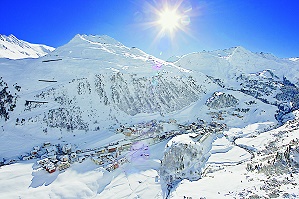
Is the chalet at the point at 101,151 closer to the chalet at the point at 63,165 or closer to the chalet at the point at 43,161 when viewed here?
the chalet at the point at 63,165

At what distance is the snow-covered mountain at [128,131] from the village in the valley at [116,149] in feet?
0.71

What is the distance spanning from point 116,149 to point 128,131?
28.1 ft

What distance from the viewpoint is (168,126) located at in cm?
5794

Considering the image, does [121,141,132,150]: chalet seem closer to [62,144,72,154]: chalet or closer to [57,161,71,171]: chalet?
[62,144,72,154]: chalet

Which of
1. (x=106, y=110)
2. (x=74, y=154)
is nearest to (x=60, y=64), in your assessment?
(x=106, y=110)

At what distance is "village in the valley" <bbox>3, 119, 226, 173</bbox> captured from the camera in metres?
37.6

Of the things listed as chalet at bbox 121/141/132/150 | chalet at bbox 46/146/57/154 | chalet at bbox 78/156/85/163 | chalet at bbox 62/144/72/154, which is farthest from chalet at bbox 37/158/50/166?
chalet at bbox 121/141/132/150

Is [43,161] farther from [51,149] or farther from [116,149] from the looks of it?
[116,149]

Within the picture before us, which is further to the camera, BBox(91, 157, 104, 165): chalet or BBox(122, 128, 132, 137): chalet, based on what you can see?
BBox(122, 128, 132, 137): chalet

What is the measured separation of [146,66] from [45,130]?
5410 cm

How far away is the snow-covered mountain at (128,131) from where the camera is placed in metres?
31.1

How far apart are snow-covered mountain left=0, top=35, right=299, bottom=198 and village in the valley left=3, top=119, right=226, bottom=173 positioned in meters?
0.22

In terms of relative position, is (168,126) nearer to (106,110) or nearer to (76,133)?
(106,110)

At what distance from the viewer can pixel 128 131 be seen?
5188cm
